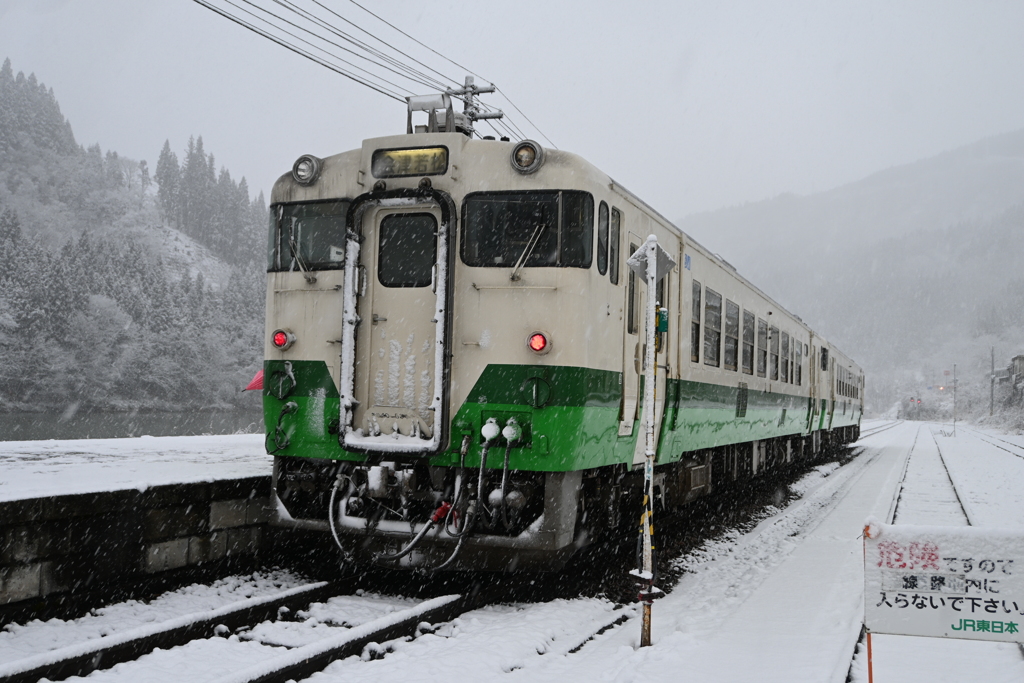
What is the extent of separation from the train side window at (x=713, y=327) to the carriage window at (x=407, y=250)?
4.09 meters

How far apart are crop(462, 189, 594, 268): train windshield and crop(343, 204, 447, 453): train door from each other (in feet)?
0.91

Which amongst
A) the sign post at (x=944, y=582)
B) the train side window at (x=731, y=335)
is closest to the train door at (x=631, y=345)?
the sign post at (x=944, y=582)

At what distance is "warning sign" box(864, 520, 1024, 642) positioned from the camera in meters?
3.90

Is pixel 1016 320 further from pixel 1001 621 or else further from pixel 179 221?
pixel 1001 621

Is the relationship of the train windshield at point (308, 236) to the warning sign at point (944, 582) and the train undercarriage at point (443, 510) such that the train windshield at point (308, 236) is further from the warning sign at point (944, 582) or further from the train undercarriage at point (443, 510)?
the warning sign at point (944, 582)

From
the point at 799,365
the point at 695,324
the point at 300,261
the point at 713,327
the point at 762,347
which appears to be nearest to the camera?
the point at 300,261

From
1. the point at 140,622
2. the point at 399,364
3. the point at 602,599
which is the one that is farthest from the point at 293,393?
the point at 602,599

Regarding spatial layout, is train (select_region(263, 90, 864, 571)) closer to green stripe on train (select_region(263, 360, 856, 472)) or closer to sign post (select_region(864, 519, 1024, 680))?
green stripe on train (select_region(263, 360, 856, 472))

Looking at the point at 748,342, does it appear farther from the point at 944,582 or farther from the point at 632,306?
the point at 944,582

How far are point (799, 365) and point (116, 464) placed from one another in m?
12.3

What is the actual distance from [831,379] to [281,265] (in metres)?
17.9

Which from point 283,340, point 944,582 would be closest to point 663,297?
point 283,340

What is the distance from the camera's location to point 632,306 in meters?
7.05

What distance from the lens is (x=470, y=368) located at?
606 cm
